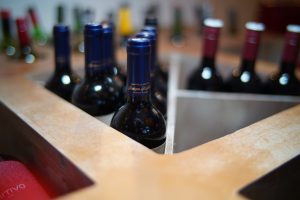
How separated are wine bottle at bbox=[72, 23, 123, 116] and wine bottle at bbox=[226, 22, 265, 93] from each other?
0.35 metres

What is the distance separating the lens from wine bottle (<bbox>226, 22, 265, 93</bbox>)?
799 millimetres

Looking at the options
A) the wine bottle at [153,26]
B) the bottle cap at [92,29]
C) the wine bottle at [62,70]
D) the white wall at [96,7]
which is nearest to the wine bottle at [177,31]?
the white wall at [96,7]

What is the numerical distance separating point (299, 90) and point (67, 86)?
0.58 m

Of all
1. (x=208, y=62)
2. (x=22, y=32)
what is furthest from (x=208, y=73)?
(x=22, y=32)

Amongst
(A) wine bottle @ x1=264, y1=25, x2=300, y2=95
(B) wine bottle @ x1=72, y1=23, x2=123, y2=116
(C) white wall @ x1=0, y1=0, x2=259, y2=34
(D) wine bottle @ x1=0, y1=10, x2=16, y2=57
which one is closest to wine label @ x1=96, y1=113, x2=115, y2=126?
(B) wine bottle @ x1=72, y1=23, x2=123, y2=116

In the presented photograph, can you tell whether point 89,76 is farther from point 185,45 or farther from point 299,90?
point 185,45

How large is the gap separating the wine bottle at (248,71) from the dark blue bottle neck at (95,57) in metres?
0.36

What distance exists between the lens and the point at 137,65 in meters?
0.50

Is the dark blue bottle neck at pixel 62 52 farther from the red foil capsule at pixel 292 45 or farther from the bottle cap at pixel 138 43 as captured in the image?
the red foil capsule at pixel 292 45

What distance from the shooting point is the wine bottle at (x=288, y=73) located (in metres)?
0.81

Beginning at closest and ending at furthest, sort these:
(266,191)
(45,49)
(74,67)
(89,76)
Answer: (266,191)
(89,76)
(74,67)
(45,49)

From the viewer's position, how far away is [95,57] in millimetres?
622

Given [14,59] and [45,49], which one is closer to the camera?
[14,59]

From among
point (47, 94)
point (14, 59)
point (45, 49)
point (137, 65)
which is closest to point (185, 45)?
point (45, 49)
